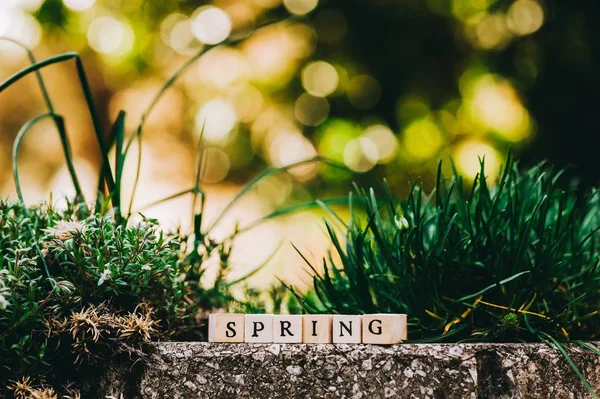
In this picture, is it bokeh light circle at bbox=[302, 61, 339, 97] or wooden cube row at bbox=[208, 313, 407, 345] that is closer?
wooden cube row at bbox=[208, 313, 407, 345]

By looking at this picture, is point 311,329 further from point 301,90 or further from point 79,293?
point 301,90

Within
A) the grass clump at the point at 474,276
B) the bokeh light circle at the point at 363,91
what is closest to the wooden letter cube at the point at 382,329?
the grass clump at the point at 474,276

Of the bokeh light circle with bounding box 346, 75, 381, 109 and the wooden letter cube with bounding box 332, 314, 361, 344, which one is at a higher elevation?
the bokeh light circle with bounding box 346, 75, 381, 109

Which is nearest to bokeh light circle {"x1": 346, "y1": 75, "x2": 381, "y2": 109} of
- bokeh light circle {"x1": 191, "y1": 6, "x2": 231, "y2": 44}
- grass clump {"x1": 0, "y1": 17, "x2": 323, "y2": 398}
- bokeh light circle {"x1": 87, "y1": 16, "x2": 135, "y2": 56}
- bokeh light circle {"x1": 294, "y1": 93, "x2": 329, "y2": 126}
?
bokeh light circle {"x1": 294, "y1": 93, "x2": 329, "y2": 126}

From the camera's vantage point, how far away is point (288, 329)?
123cm

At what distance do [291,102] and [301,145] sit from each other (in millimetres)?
412

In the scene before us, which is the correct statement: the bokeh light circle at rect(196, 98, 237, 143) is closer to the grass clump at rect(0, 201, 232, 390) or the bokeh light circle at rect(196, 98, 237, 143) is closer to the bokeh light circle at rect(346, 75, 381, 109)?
the bokeh light circle at rect(346, 75, 381, 109)

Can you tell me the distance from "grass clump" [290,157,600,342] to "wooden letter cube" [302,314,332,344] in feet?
0.69

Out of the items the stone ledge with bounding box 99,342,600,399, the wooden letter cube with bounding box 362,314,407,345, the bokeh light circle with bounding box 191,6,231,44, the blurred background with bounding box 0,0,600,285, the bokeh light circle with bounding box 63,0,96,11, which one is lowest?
the stone ledge with bounding box 99,342,600,399

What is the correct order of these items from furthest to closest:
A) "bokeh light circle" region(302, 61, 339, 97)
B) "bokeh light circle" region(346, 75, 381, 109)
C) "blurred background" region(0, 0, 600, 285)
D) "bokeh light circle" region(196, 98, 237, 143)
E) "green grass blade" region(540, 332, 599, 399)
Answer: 1. "bokeh light circle" region(196, 98, 237, 143)
2. "bokeh light circle" region(302, 61, 339, 97)
3. "bokeh light circle" region(346, 75, 381, 109)
4. "blurred background" region(0, 0, 600, 285)
5. "green grass blade" region(540, 332, 599, 399)

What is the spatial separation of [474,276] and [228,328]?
58cm

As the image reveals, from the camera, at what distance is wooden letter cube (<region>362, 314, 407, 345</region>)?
1.19 metres

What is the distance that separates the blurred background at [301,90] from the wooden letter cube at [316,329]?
10.4 ft

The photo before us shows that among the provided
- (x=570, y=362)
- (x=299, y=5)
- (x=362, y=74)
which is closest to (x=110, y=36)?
(x=299, y=5)
